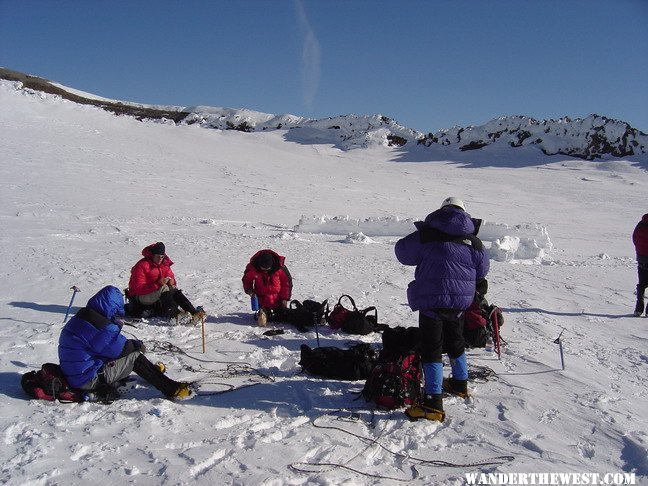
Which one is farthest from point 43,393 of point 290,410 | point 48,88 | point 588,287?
point 48,88

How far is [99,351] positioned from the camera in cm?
401

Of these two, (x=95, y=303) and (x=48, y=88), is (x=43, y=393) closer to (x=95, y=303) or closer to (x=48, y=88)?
(x=95, y=303)

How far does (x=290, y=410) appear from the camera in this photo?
13.3 feet

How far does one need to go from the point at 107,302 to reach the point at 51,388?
33.0 inches

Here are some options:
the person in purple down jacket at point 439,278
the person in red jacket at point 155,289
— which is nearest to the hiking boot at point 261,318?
the person in red jacket at point 155,289

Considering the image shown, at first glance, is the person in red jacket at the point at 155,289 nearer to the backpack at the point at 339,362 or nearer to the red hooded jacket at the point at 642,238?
the backpack at the point at 339,362

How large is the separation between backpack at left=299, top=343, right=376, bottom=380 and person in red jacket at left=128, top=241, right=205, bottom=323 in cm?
203

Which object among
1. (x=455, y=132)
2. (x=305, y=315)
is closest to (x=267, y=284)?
(x=305, y=315)

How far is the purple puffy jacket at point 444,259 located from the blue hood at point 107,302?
101 inches

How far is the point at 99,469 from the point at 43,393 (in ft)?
3.89

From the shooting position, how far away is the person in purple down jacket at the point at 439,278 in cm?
387

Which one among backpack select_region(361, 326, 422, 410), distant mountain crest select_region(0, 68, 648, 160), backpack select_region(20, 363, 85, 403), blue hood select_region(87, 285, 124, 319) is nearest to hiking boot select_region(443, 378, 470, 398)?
backpack select_region(361, 326, 422, 410)

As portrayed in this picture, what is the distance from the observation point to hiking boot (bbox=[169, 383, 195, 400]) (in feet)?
13.4

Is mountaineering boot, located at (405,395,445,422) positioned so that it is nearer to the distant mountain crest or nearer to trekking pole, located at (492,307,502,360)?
trekking pole, located at (492,307,502,360)
